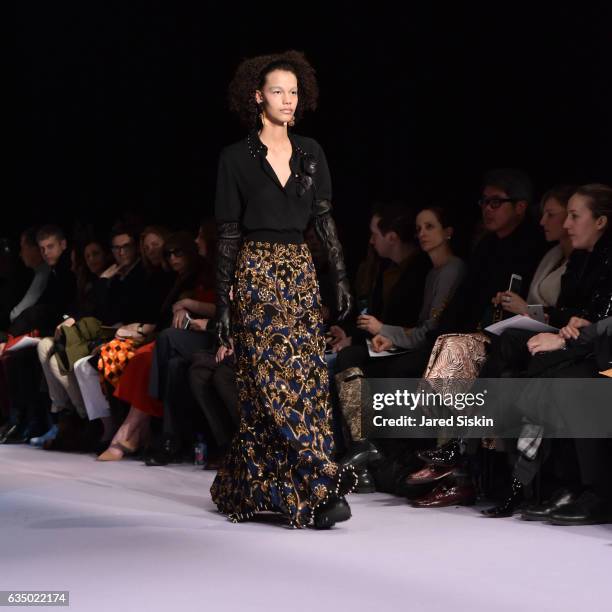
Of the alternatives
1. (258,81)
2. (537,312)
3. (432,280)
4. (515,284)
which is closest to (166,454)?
(432,280)

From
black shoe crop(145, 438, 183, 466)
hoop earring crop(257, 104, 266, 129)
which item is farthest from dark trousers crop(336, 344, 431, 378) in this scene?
hoop earring crop(257, 104, 266, 129)

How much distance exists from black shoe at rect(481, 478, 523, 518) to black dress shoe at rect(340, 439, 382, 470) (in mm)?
716

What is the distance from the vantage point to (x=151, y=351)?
19.9 ft

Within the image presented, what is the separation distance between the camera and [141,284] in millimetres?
6625

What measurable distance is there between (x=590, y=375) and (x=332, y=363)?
1.44m

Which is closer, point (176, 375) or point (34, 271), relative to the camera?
point (176, 375)

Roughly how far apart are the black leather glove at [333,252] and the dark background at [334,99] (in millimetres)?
1503

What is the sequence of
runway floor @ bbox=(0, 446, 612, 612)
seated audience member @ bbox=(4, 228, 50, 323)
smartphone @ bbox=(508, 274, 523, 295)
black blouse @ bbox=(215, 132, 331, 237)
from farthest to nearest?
1. seated audience member @ bbox=(4, 228, 50, 323)
2. smartphone @ bbox=(508, 274, 523, 295)
3. black blouse @ bbox=(215, 132, 331, 237)
4. runway floor @ bbox=(0, 446, 612, 612)

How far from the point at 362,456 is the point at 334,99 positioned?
2.14 metres

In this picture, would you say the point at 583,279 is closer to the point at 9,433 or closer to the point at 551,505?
the point at 551,505

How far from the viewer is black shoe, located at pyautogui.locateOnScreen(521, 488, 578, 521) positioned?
158 inches

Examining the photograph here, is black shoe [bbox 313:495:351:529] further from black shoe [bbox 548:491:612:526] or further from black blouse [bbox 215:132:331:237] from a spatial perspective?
black blouse [bbox 215:132:331:237]

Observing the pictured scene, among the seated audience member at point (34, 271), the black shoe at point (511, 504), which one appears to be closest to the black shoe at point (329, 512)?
the black shoe at point (511, 504)

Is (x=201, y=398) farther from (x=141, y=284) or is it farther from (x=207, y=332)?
(x=141, y=284)
